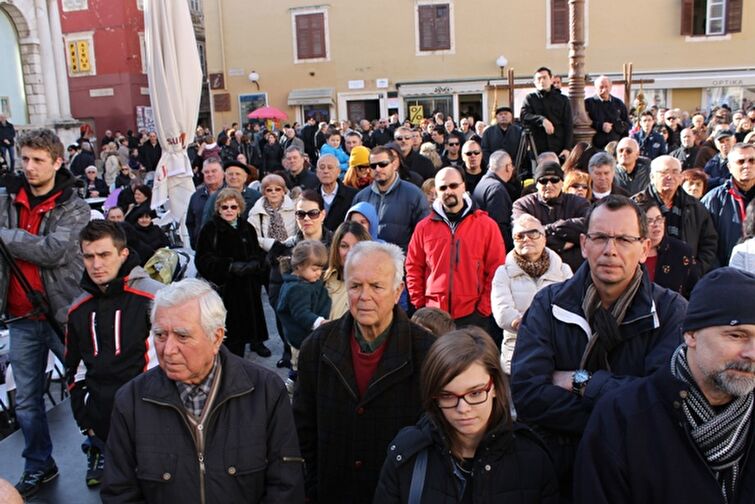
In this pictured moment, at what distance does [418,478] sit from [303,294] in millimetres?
2268

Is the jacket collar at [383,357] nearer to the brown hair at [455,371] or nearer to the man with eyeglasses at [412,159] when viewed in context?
the brown hair at [455,371]

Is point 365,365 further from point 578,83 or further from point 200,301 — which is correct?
point 578,83

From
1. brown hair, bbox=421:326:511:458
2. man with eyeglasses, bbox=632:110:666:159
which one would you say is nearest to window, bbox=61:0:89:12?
man with eyeglasses, bbox=632:110:666:159

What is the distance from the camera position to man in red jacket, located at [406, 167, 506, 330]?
197 inches

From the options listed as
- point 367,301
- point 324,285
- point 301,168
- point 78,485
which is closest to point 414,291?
point 324,285

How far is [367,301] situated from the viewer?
2.93m

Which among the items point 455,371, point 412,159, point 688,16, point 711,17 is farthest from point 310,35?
point 455,371

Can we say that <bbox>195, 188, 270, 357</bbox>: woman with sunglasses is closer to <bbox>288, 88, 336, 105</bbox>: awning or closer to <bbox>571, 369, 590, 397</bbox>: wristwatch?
<bbox>571, 369, 590, 397</bbox>: wristwatch

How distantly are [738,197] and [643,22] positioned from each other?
83.0 feet

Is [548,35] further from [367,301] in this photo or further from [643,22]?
[367,301]

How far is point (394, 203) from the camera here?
598 cm

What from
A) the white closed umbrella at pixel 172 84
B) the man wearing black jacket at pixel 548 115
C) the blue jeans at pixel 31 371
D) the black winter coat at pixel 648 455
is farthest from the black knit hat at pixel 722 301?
the man wearing black jacket at pixel 548 115

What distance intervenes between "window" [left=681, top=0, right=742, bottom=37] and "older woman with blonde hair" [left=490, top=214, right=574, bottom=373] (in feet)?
88.4

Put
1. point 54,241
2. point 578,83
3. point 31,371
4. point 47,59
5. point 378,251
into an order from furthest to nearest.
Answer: point 47,59
point 578,83
point 31,371
point 54,241
point 378,251
